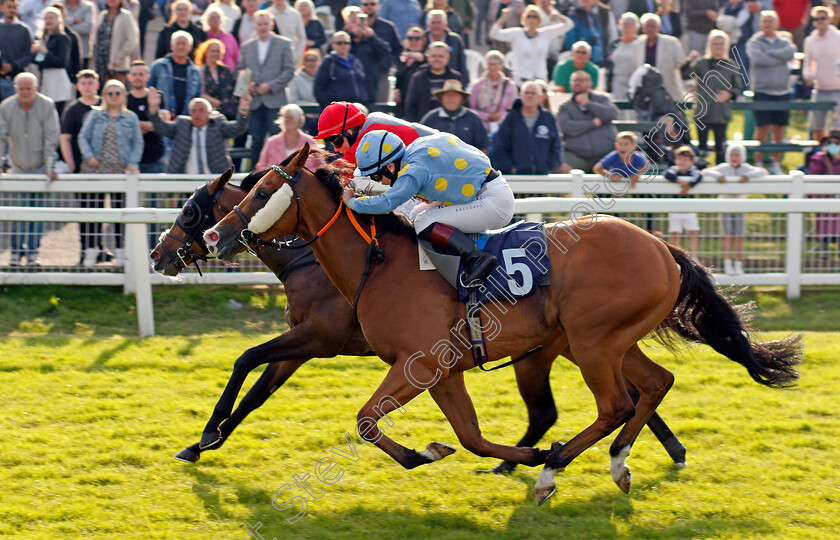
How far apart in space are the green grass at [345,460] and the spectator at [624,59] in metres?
4.00

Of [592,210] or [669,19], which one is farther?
[669,19]

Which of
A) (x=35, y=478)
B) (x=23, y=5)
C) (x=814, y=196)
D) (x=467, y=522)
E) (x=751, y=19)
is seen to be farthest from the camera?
(x=751, y=19)

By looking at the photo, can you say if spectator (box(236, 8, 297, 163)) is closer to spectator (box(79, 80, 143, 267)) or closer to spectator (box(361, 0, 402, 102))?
spectator (box(361, 0, 402, 102))

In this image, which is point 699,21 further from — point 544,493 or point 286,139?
point 544,493

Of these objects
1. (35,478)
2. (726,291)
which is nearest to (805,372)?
(726,291)

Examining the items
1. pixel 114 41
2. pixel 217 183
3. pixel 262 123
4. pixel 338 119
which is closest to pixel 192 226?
pixel 217 183

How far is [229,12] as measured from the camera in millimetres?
11375

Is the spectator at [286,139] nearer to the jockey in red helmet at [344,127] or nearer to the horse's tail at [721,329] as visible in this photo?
the jockey in red helmet at [344,127]

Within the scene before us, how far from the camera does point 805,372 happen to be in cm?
674

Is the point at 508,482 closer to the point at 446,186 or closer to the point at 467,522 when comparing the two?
the point at 467,522

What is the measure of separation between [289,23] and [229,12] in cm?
93

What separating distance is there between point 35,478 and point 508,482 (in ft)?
7.63

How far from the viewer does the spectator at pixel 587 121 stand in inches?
364

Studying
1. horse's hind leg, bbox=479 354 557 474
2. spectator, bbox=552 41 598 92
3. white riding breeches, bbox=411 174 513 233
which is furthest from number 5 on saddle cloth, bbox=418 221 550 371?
Answer: spectator, bbox=552 41 598 92
